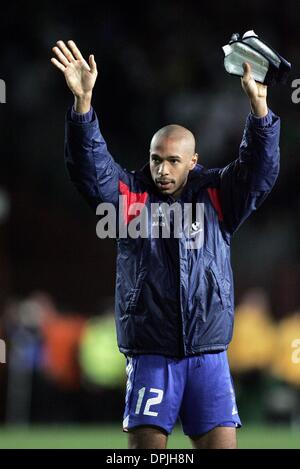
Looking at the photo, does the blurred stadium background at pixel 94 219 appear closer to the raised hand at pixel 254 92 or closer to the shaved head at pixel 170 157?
the shaved head at pixel 170 157

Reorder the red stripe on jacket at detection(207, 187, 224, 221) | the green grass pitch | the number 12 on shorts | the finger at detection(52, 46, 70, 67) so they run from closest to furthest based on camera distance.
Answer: the number 12 on shorts < the finger at detection(52, 46, 70, 67) < the red stripe on jacket at detection(207, 187, 224, 221) < the green grass pitch

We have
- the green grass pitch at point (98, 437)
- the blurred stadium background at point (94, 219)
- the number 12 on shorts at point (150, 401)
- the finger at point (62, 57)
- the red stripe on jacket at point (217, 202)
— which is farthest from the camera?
the blurred stadium background at point (94, 219)

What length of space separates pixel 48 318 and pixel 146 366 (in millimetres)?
7835

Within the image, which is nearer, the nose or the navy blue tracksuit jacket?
the navy blue tracksuit jacket

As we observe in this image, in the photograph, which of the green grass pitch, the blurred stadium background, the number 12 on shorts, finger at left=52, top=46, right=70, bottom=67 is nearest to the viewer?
the number 12 on shorts

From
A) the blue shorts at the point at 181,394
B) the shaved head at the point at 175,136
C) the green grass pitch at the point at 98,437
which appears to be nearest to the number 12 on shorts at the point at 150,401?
the blue shorts at the point at 181,394

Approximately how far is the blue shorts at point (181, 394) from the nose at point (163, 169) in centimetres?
90

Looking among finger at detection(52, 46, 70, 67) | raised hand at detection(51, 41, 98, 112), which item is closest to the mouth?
raised hand at detection(51, 41, 98, 112)

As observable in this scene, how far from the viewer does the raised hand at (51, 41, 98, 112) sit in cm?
513

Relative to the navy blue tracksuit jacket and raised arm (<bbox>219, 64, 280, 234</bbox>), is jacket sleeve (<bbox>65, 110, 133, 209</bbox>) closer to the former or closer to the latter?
the navy blue tracksuit jacket

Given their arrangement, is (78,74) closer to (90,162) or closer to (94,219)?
(90,162)

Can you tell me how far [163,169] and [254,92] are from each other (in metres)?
0.59

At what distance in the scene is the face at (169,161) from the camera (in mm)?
5285

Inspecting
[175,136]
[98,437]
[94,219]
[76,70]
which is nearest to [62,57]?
[76,70]
